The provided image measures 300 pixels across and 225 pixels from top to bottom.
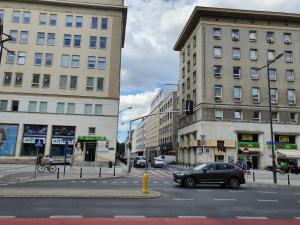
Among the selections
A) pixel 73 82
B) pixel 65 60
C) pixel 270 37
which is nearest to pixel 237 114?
pixel 270 37

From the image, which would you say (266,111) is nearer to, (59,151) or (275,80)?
(275,80)

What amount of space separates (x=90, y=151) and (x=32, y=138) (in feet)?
28.2

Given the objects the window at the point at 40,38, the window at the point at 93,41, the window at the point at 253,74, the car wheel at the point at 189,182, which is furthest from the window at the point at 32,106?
the window at the point at 253,74

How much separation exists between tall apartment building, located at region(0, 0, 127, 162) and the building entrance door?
146mm

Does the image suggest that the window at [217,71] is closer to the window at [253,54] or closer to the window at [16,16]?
the window at [253,54]

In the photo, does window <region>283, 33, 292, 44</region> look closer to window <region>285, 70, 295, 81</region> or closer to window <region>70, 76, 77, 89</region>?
window <region>285, 70, 295, 81</region>

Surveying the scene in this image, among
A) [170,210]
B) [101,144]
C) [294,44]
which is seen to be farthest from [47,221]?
[294,44]

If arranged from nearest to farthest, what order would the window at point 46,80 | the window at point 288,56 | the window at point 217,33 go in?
the window at point 46,80 → the window at point 217,33 → the window at point 288,56

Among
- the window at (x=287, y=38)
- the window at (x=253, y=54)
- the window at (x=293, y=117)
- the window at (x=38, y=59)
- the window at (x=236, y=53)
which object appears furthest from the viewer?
the window at (x=287, y=38)

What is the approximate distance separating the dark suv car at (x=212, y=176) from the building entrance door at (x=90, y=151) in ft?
93.2

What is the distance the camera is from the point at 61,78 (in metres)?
47.3

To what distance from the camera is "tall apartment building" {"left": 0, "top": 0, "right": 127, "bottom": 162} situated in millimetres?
44844

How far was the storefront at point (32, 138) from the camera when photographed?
44.4 metres

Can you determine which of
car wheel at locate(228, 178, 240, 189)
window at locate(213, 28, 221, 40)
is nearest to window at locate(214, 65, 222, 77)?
window at locate(213, 28, 221, 40)
